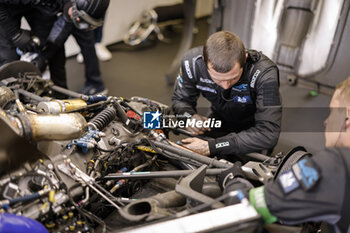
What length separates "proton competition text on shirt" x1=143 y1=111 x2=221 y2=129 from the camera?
187 centimetres

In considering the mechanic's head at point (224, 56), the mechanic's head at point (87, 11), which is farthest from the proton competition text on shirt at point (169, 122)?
the mechanic's head at point (87, 11)

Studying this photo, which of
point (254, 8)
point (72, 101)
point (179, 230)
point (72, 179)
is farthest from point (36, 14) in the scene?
point (179, 230)

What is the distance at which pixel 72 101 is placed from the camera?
2.10 m

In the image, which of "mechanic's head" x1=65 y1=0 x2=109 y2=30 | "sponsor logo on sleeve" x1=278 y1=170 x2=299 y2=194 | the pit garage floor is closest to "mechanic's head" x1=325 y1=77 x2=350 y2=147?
"sponsor logo on sleeve" x1=278 y1=170 x2=299 y2=194

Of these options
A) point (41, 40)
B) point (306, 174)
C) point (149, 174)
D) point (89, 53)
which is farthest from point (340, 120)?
point (89, 53)

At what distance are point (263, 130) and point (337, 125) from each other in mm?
837

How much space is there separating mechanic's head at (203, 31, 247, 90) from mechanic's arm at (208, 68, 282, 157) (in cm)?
27

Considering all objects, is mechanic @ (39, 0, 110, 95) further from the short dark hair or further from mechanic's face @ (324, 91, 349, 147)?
mechanic's face @ (324, 91, 349, 147)

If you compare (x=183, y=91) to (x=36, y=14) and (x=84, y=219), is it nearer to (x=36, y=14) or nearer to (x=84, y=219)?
(x=84, y=219)

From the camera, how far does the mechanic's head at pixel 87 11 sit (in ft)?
9.09

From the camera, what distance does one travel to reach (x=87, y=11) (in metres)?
2.81

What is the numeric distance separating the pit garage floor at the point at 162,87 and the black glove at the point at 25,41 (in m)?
1.15

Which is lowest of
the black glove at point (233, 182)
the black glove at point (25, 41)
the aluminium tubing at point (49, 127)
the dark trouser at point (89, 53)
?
the dark trouser at point (89, 53)

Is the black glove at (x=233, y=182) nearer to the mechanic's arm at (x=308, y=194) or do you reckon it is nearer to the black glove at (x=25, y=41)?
the mechanic's arm at (x=308, y=194)
